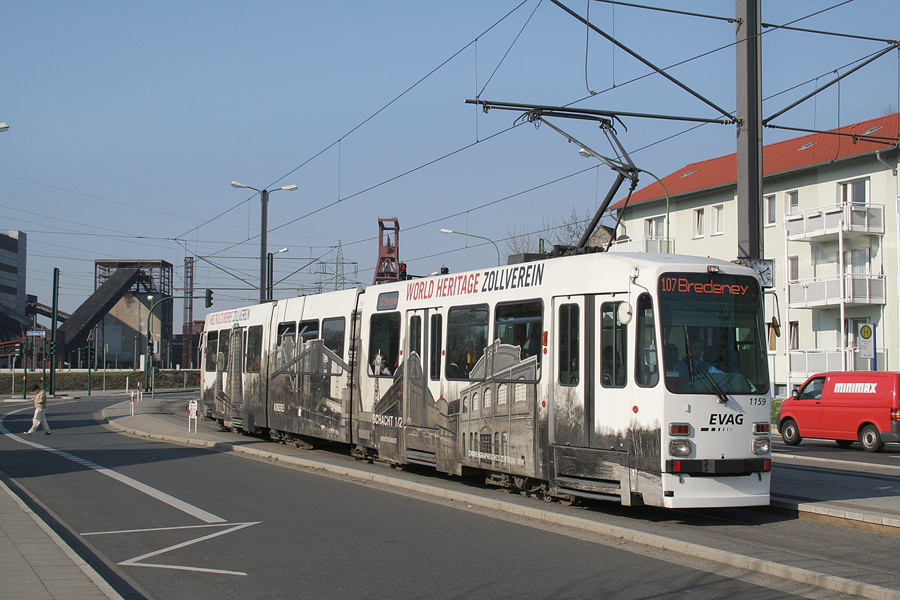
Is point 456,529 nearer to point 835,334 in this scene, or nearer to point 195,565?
point 195,565

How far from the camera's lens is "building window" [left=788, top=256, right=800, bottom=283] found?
139ft

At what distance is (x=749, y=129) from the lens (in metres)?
15.2

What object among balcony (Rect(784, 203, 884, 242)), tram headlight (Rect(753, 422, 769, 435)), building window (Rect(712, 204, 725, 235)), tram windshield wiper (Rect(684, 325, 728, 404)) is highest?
building window (Rect(712, 204, 725, 235))

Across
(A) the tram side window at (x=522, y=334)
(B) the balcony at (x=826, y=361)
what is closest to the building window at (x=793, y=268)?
(B) the balcony at (x=826, y=361)

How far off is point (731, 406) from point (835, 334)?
32991 mm

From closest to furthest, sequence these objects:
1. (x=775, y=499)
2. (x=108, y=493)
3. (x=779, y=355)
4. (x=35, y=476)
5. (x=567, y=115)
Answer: (x=775, y=499)
(x=108, y=493)
(x=567, y=115)
(x=35, y=476)
(x=779, y=355)

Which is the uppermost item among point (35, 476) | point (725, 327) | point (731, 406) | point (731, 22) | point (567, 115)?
point (731, 22)

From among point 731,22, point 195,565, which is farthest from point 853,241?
point 195,565

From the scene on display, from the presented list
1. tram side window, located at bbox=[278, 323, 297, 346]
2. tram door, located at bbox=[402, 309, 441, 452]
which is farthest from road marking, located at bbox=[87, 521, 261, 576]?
tram side window, located at bbox=[278, 323, 297, 346]

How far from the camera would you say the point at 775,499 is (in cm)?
1159

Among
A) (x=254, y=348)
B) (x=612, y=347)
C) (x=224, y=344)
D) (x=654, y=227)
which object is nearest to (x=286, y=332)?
(x=254, y=348)

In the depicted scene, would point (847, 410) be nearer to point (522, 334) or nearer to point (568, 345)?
point (522, 334)

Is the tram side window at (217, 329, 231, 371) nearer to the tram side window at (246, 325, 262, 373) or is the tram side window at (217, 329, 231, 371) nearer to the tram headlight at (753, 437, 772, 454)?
the tram side window at (246, 325, 262, 373)

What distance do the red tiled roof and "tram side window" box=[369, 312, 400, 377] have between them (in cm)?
2333
